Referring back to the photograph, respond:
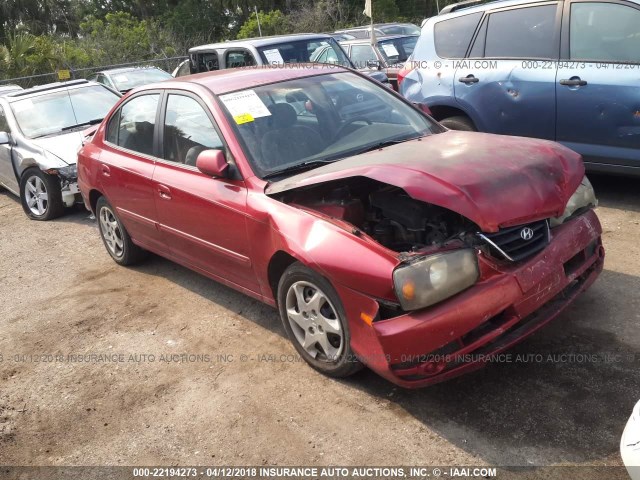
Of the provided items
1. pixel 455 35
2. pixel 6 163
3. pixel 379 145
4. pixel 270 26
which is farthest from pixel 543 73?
pixel 270 26

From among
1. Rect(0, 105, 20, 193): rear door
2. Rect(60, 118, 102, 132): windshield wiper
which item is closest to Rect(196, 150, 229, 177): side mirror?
Rect(60, 118, 102, 132): windshield wiper

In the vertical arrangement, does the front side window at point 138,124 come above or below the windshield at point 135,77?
above

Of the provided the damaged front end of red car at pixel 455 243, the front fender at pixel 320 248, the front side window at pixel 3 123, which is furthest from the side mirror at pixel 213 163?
the front side window at pixel 3 123

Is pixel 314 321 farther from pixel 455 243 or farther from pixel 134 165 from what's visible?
pixel 134 165

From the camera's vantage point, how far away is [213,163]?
3986mm

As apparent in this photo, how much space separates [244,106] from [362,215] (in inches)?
48.3

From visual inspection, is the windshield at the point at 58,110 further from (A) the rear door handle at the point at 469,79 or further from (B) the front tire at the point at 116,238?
(A) the rear door handle at the point at 469,79

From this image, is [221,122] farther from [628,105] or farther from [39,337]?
[628,105]

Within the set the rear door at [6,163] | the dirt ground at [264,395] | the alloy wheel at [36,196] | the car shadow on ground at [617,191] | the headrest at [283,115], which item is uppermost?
the headrest at [283,115]

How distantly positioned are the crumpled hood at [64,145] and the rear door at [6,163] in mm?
675

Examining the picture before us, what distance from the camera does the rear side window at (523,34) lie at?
19.4 ft

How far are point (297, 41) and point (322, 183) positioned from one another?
6.68 metres

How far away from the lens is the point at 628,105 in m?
5.33

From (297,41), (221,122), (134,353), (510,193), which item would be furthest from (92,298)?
(297,41)
